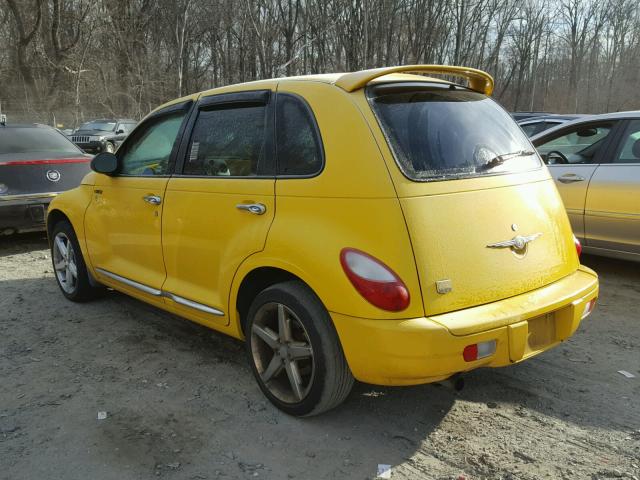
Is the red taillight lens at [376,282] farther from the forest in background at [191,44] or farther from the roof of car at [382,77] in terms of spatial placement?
the forest in background at [191,44]

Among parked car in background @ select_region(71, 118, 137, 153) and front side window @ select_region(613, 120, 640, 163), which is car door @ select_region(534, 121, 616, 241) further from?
parked car in background @ select_region(71, 118, 137, 153)

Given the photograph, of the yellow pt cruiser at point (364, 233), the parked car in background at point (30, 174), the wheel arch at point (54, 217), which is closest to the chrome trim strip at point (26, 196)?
the parked car in background at point (30, 174)

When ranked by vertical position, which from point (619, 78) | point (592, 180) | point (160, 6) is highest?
point (160, 6)

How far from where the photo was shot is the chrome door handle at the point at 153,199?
3.65 meters

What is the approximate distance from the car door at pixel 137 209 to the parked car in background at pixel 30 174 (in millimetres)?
2729

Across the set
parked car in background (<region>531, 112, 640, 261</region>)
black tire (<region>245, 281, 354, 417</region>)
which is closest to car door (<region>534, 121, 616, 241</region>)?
parked car in background (<region>531, 112, 640, 261</region>)

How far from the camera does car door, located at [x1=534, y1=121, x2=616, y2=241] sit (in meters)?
5.38

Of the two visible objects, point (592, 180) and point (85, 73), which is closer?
point (592, 180)

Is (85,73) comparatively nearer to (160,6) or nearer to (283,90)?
(160,6)

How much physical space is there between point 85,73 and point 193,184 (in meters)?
36.0

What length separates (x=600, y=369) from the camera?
352 centimetres

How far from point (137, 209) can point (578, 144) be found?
457 centimetres

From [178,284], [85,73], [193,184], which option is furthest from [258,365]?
[85,73]

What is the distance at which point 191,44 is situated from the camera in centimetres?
4191
